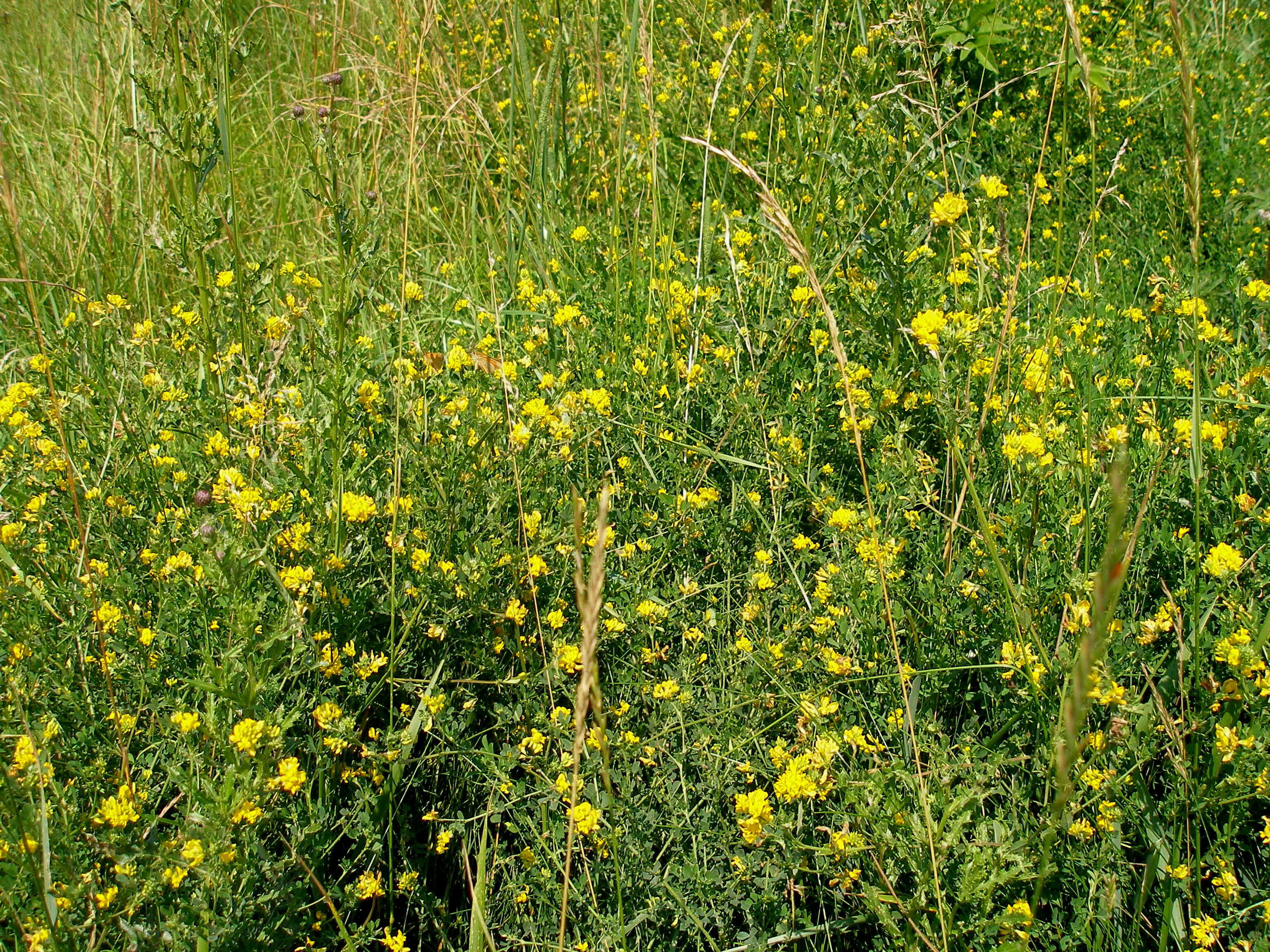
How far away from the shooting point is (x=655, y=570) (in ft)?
7.14

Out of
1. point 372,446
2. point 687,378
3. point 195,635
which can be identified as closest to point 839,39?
point 687,378

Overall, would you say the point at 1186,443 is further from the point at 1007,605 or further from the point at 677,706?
the point at 677,706

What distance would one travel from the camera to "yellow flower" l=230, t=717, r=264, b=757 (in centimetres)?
140

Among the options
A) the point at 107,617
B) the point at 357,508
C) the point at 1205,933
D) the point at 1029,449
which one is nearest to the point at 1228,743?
the point at 1205,933

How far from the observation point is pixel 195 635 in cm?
193

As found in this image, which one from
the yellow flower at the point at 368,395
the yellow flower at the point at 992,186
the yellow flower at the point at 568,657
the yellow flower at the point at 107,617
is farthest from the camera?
the yellow flower at the point at 992,186

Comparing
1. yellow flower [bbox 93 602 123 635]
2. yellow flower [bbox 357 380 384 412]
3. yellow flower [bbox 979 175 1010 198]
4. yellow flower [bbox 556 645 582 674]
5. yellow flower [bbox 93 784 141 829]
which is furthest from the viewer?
yellow flower [bbox 979 175 1010 198]

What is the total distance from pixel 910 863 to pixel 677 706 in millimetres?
510

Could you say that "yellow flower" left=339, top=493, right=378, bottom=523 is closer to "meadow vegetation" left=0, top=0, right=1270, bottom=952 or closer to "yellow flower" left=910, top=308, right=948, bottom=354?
"meadow vegetation" left=0, top=0, right=1270, bottom=952

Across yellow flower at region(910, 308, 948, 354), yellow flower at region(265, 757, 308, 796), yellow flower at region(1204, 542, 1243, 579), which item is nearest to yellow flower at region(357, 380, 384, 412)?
yellow flower at region(265, 757, 308, 796)

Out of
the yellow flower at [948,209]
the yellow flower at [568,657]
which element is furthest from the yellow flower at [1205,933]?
the yellow flower at [948,209]

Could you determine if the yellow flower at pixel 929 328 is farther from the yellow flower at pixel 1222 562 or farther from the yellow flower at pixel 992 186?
the yellow flower at pixel 1222 562

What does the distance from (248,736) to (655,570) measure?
995 millimetres

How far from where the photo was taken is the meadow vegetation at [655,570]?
1521 mm
